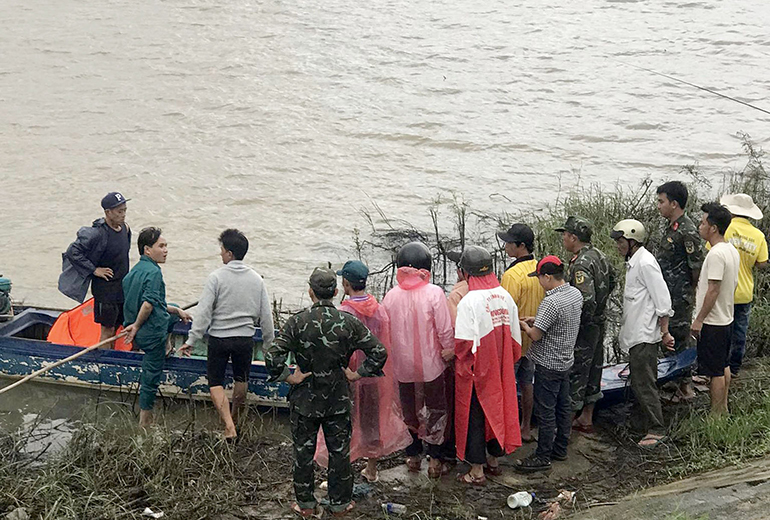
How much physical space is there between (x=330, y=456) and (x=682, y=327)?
10.4 feet

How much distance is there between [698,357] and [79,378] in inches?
205

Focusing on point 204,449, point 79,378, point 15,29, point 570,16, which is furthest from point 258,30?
point 204,449

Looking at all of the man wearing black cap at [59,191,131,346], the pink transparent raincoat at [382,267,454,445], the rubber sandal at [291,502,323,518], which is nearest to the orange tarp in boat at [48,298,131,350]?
the man wearing black cap at [59,191,131,346]

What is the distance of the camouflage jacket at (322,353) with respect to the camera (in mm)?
5559

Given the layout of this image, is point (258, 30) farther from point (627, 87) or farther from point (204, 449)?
point (204, 449)

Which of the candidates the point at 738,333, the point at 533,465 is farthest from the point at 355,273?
the point at 738,333

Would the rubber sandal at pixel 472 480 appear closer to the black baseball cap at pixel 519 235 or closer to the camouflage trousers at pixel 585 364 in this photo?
the camouflage trousers at pixel 585 364

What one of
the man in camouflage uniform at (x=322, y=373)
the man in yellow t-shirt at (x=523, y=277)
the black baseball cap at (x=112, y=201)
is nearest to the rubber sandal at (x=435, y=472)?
the man in camouflage uniform at (x=322, y=373)

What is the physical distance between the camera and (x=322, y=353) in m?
5.59

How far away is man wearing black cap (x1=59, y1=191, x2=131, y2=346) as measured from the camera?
7.65m

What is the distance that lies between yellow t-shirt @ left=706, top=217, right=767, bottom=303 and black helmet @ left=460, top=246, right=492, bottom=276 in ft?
7.03

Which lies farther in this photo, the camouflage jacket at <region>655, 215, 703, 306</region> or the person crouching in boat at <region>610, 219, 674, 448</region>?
the camouflage jacket at <region>655, 215, 703, 306</region>

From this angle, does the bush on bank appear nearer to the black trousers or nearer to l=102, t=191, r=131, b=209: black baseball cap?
the black trousers

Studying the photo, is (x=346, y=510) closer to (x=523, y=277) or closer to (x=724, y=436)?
(x=523, y=277)
